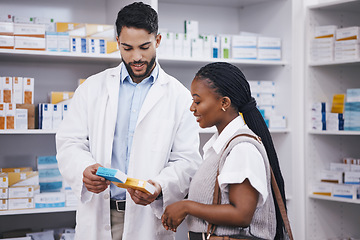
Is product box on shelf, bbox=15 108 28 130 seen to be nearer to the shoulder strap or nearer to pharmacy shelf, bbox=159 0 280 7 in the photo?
pharmacy shelf, bbox=159 0 280 7

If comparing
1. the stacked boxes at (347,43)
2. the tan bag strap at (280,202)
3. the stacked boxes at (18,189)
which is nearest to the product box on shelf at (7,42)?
the stacked boxes at (18,189)

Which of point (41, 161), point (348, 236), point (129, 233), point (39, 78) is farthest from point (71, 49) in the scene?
point (348, 236)

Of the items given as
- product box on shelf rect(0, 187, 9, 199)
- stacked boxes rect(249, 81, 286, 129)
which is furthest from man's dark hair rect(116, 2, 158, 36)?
stacked boxes rect(249, 81, 286, 129)

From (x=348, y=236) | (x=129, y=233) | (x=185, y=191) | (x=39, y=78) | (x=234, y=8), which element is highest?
(x=234, y=8)

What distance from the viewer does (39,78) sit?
3.31m

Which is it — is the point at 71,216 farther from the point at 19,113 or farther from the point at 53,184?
the point at 19,113

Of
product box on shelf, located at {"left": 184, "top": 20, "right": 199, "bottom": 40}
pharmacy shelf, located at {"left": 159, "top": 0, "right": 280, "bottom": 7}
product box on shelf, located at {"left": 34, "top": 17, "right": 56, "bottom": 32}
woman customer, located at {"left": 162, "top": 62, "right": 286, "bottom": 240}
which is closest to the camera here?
woman customer, located at {"left": 162, "top": 62, "right": 286, "bottom": 240}

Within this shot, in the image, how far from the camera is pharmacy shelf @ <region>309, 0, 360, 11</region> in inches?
129

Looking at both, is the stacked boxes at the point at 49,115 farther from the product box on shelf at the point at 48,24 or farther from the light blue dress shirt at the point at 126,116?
the light blue dress shirt at the point at 126,116

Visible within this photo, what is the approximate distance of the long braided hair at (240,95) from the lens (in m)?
1.66

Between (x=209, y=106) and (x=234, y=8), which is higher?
(x=234, y=8)

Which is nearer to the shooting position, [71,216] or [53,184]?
[53,184]

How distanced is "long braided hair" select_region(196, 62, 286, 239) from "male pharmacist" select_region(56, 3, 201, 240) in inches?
17.2

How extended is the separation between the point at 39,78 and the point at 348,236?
2553 millimetres
